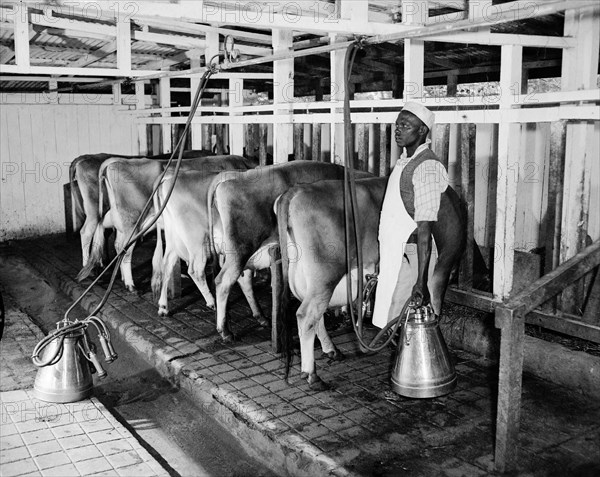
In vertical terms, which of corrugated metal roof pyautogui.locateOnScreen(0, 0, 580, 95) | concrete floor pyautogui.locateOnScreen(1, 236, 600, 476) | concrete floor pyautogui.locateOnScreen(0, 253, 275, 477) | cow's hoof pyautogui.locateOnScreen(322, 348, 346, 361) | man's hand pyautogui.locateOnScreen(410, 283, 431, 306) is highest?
corrugated metal roof pyautogui.locateOnScreen(0, 0, 580, 95)

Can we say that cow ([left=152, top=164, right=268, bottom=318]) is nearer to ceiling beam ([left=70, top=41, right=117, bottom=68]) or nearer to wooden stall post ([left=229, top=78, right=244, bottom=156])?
wooden stall post ([left=229, top=78, right=244, bottom=156])

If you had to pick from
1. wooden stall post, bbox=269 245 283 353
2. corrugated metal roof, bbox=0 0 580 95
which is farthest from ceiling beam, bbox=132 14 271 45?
wooden stall post, bbox=269 245 283 353

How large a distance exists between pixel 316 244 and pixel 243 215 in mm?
1390

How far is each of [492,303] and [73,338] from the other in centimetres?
347

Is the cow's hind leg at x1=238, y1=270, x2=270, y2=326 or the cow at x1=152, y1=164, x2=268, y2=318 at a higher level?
the cow at x1=152, y1=164, x2=268, y2=318

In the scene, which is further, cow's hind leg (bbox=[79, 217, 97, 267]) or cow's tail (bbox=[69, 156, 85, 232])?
cow's tail (bbox=[69, 156, 85, 232])

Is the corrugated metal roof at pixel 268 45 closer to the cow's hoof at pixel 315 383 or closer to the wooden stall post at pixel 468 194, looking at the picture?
the wooden stall post at pixel 468 194

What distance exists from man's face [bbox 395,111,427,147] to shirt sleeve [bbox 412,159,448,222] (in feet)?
0.80

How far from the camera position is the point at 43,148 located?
43.7ft

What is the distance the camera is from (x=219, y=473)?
4.62m

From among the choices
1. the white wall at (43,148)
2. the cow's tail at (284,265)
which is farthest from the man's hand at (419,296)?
the white wall at (43,148)

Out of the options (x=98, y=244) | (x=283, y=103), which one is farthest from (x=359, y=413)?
(x=98, y=244)

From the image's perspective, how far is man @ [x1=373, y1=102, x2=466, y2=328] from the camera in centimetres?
472

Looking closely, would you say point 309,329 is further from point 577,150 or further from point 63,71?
point 63,71
